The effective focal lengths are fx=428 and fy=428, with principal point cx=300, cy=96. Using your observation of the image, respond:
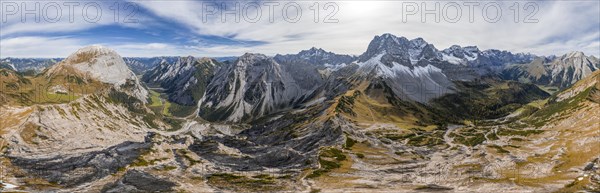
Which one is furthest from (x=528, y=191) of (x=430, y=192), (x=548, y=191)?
(x=430, y=192)

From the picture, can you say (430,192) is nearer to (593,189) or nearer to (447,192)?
(447,192)

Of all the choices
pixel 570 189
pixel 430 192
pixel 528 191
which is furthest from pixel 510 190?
pixel 430 192

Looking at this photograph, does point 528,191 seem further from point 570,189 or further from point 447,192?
point 447,192

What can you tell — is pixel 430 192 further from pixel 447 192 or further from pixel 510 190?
pixel 510 190

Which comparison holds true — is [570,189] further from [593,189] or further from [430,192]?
[430,192]

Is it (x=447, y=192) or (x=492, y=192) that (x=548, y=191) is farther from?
(x=447, y=192)

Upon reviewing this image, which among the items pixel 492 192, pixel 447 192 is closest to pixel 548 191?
pixel 492 192
